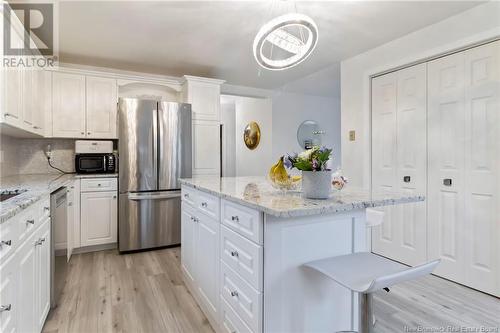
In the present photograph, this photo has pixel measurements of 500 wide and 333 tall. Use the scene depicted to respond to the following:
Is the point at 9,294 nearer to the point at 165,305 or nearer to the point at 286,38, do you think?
the point at 165,305

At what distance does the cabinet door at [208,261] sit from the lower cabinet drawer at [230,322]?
102 millimetres

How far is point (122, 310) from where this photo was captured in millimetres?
2100

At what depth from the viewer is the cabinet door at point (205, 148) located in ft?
12.9

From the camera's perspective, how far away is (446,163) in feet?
8.56

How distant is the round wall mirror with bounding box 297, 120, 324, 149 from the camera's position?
229 inches

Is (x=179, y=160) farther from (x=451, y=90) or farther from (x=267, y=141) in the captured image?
(x=451, y=90)

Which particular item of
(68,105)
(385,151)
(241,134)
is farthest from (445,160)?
(241,134)

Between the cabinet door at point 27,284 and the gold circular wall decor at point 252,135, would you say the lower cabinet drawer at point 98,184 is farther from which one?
the gold circular wall decor at point 252,135

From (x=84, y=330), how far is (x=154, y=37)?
8.56 ft

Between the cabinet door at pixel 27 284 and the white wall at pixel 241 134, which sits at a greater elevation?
the white wall at pixel 241 134

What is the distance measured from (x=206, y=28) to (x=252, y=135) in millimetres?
3423

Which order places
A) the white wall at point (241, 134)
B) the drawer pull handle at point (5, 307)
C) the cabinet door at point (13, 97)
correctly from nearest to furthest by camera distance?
the drawer pull handle at point (5, 307), the cabinet door at point (13, 97), the white wall at point (241, 134)

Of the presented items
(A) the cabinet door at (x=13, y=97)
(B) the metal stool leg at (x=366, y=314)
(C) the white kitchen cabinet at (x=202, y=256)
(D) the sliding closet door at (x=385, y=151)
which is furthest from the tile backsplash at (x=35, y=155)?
(D) the sliding closet door at (x=385, y=151)

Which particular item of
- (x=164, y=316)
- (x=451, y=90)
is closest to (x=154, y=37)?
(x=164, y=316)
